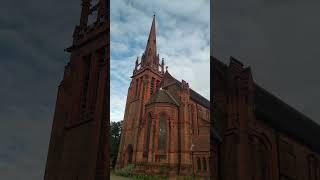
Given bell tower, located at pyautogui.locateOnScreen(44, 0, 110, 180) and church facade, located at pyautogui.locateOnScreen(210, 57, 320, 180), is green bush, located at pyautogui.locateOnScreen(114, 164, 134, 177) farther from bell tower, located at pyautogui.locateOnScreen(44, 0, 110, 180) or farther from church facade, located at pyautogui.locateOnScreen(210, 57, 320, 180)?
church facade, located at pyautogui.locateOnScreen(210, 57, 320, 180)

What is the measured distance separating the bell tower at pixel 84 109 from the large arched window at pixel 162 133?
1939 mm

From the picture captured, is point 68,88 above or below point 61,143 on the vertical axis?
above

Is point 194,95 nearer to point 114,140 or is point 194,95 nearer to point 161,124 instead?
point 161,124

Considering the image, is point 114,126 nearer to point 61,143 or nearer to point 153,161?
point 153,161

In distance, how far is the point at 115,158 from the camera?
12930 millimetres

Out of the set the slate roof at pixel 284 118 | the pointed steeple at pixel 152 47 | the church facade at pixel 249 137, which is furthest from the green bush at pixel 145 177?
the slate roof at pixel 284 118

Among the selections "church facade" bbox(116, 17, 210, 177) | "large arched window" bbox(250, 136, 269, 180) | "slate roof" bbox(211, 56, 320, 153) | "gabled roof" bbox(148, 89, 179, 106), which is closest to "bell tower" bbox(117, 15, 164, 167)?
"church facade" bbox(116, 17, 210, 177)

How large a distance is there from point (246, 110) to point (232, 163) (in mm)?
2421

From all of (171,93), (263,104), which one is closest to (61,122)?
(171,93)

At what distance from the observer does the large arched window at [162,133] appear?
512 inches

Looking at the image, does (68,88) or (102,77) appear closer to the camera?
(102,77)

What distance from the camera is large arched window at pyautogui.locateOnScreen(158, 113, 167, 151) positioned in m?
13.0

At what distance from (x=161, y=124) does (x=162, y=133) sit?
36 cm

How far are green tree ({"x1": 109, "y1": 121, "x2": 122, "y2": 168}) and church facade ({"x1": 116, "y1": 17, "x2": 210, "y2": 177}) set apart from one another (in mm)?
199
